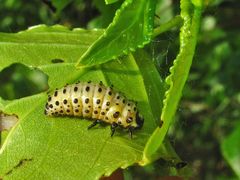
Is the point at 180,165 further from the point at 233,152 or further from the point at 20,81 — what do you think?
the point at 20,81

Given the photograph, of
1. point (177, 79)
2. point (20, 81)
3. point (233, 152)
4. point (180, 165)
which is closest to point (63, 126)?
point (180, 165)

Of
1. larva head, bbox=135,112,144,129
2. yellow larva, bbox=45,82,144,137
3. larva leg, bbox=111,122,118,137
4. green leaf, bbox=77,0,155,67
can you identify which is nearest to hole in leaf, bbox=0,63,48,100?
yellow larva, bbox=45,82,144,137

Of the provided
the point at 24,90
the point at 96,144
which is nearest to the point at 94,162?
the point at 96,144

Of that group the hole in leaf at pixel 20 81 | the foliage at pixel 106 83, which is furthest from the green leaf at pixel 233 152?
the hole in leaf at pixel 20 81

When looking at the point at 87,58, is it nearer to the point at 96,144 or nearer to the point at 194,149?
the point at 96,144

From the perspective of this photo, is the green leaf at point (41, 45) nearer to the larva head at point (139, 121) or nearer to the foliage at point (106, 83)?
the foliage at point (106, 83)

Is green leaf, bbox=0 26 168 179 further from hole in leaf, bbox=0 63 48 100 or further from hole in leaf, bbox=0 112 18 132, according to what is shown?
hole in leaf, bbox=0 63 48 100
